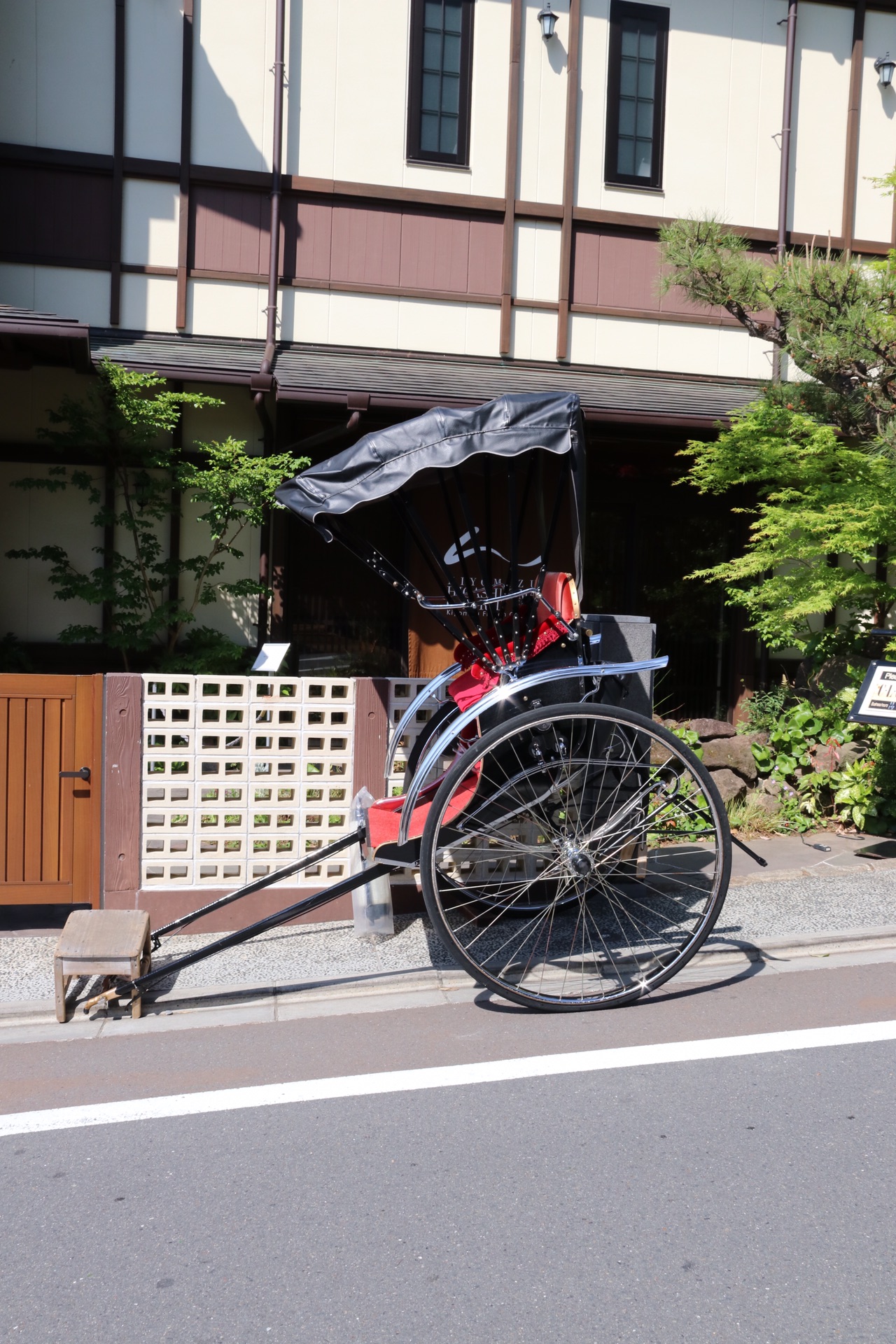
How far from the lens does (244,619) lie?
951cm

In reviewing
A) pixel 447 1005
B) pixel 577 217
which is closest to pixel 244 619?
pixel 577 217

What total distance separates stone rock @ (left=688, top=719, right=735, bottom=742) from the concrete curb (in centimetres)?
385

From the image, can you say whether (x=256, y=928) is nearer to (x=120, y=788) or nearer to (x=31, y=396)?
(x=120, y=788)

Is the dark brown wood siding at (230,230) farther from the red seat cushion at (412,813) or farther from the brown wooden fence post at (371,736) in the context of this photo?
the red seat cushion at (412,813)

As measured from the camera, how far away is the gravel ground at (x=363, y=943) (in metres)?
4.93

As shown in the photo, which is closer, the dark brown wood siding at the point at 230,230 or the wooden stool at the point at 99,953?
the wooden stool at the point at 99,953

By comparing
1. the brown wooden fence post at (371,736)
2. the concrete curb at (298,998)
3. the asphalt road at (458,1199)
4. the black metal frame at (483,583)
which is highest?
the black metal frame at (483,583)

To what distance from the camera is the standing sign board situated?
6305 millimetres

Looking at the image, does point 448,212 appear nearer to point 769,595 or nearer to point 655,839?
point 769,595

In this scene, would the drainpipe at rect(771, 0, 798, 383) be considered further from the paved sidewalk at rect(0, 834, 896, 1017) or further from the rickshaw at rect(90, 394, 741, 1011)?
the rickshaw at rect(90, 394, 741, 1011)

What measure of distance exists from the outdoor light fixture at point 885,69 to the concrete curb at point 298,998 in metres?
9.34

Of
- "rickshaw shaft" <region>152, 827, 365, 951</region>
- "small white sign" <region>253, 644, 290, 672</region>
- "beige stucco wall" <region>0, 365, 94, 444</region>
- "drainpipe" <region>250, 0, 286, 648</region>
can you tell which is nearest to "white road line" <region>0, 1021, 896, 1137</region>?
"rickshaw shaft" <region>152, 827, 365, 951</region>

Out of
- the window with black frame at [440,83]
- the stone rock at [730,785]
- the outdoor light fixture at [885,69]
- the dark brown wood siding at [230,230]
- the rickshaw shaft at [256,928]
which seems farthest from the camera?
the outdoor light fixture at [885,69]

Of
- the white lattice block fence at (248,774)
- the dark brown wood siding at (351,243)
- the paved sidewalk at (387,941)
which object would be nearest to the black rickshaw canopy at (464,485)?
the white lattice block fence at (248,774)
